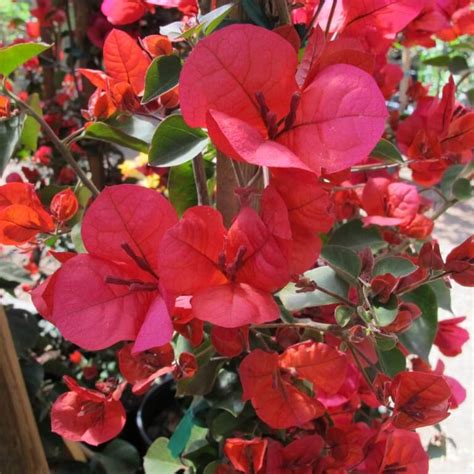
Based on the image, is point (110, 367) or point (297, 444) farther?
point (110, 367)

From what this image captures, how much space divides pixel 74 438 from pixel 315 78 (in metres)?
0.33

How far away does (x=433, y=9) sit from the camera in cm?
58

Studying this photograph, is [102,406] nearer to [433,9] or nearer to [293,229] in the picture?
[293,229]

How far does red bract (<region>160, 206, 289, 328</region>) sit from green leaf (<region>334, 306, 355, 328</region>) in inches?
3.7

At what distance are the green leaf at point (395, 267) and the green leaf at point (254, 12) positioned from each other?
A: 196 mm

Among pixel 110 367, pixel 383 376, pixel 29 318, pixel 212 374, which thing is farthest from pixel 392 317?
pixel 110 367

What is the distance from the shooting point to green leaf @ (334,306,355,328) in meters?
0.42

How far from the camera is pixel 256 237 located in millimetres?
333

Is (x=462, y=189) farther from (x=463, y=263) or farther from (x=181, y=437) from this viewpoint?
(x=181, y=437)

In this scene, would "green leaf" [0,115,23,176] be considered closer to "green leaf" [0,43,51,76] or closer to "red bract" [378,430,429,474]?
"green leaf" [0,43,51,76]

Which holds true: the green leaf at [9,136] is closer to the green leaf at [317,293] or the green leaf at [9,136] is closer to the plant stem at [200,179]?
the plant stem at [200,179]

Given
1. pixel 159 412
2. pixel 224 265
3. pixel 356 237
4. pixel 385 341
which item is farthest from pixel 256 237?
pixel 159 412

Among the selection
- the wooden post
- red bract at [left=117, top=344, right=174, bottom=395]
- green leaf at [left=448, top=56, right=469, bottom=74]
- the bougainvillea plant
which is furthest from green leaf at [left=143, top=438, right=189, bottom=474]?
green leaf at [left=448, top=56, right=469, bottom=74]

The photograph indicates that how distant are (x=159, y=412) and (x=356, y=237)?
29.8 inches
